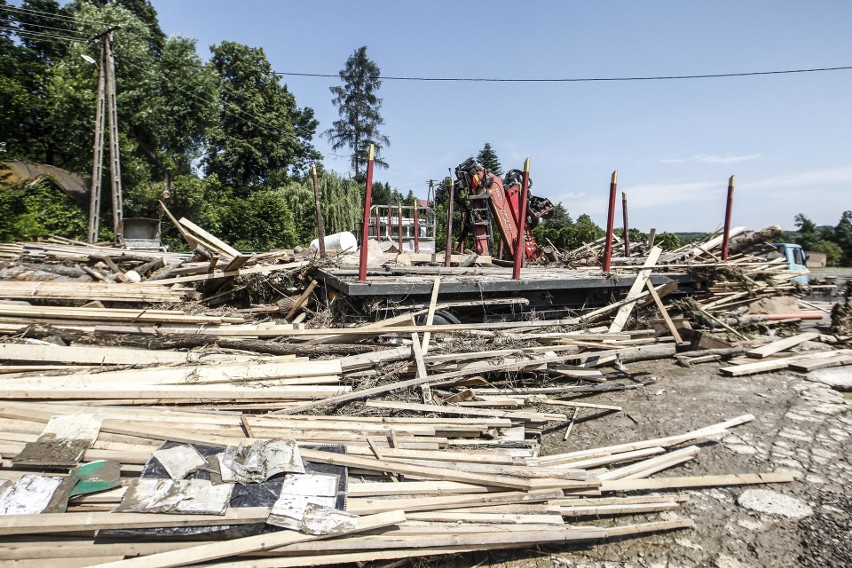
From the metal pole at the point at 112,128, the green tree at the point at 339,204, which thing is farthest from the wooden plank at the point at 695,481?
the green tree at the point at 339,204

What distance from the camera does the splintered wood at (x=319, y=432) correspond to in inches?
88.6

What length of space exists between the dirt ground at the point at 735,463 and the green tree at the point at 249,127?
34334 mm

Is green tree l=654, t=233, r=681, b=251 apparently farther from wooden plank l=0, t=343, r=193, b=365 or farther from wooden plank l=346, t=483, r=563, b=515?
wooden plank l=0, t=343, r=193, b=365

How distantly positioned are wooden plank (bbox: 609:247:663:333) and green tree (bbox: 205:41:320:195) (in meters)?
32.2

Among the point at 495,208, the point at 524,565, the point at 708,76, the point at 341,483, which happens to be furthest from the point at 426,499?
the point at 708,76

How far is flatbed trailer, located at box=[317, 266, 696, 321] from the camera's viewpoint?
5.66 m

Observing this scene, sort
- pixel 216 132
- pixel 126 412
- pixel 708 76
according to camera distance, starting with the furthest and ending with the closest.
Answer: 1. pixel 216 132
2. pixel 708 76
3. pixel 126 412

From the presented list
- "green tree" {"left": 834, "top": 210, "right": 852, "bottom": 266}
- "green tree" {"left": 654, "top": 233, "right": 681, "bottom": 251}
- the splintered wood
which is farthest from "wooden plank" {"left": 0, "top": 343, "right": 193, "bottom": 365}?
"green tree" {"left": 834, "top": 210, "right": 852, "bottom": 266}

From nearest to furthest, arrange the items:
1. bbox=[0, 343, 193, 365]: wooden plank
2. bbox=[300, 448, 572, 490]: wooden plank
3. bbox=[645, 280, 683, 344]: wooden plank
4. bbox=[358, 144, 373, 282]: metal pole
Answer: bbox=[300, 448, 572, 490]: wooden plank < bbox=[0, 343, 193, 365]: wooden plank < bbox=[358, 144, 373, 282]: metal pole < bbox=[645, 280, 683, 344]: wooden plank

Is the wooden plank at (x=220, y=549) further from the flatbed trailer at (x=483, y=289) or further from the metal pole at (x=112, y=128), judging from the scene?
the metal pole at (x=112, y=128)

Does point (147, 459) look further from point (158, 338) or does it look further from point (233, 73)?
point (233, 73)

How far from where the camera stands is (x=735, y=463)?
3.67 metres

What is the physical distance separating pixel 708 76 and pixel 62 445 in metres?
17.2

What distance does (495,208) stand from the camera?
32.3 ft
